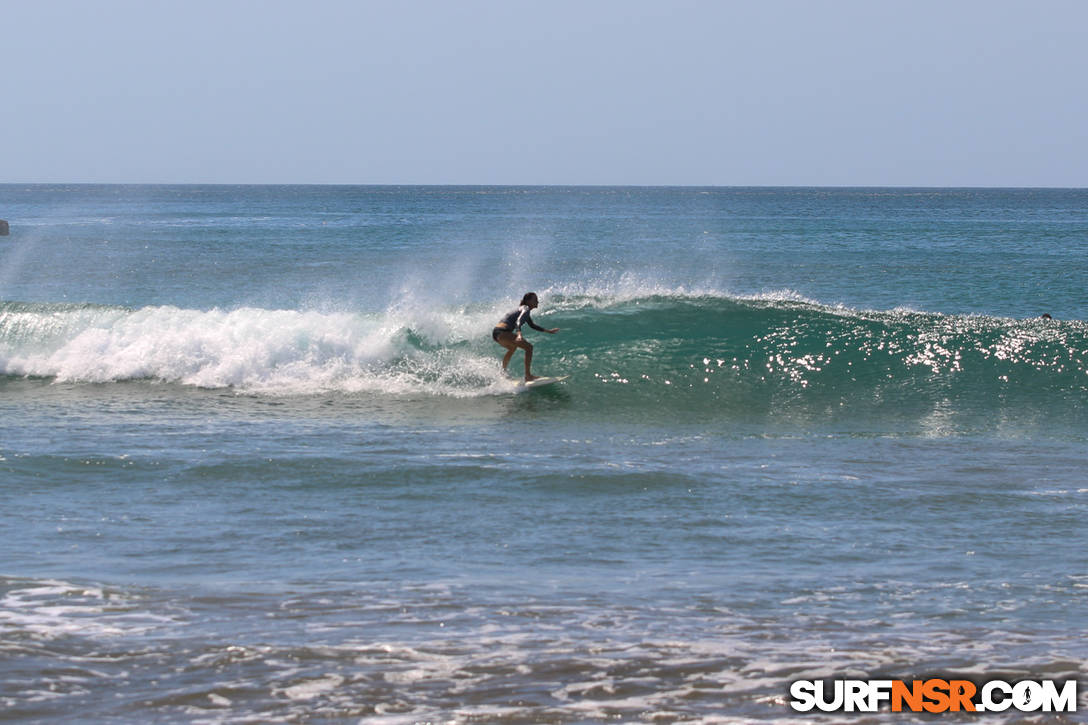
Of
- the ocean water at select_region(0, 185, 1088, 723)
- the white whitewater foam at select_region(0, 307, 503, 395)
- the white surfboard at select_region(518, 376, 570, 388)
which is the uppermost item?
the white whitewater foam at select_region(0, 307, 503, 395)

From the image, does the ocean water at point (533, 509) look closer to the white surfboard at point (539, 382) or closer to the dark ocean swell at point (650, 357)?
the dark ocean swell at point (650, 357)

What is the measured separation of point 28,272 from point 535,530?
3455cm

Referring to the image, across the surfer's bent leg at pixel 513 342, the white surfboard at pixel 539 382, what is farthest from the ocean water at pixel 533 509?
the surfer's bent leg at pixel 513 342

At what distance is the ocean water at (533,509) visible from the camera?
5.50 m

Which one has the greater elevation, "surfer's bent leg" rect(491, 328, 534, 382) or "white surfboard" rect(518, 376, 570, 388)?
"surfer's bent leg" rect(491, 328, 534, 382)

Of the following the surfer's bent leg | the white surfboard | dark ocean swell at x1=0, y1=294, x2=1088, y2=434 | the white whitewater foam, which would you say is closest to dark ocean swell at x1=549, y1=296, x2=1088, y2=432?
dark ocean swell at x1=0, y1=294, x2=1088, y2=434

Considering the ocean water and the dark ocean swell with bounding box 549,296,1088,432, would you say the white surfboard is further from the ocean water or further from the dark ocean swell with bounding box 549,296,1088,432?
the dark ocean swell with bounding box 549,296,1088,432

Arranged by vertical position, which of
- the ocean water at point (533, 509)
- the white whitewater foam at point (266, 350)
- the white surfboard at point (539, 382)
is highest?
the white whitewater foam at point (266, 350)

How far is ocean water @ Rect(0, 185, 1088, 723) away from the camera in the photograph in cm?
550

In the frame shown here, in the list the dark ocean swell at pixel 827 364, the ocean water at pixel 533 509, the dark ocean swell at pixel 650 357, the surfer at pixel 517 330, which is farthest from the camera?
the surfer at pixel 517 330

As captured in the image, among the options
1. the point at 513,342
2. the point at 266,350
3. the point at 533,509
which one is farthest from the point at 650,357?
the point at 533,509

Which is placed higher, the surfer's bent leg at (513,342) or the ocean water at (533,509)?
the surfer's bent leg at (513,342)

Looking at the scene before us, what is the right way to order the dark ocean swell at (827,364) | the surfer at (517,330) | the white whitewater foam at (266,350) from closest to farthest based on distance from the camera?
the dark ocean swell at (827,364) → the surfer at (517,330) → the white whitewater foam at (266,350)

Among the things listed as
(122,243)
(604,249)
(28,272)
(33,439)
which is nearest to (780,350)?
(33,439)
